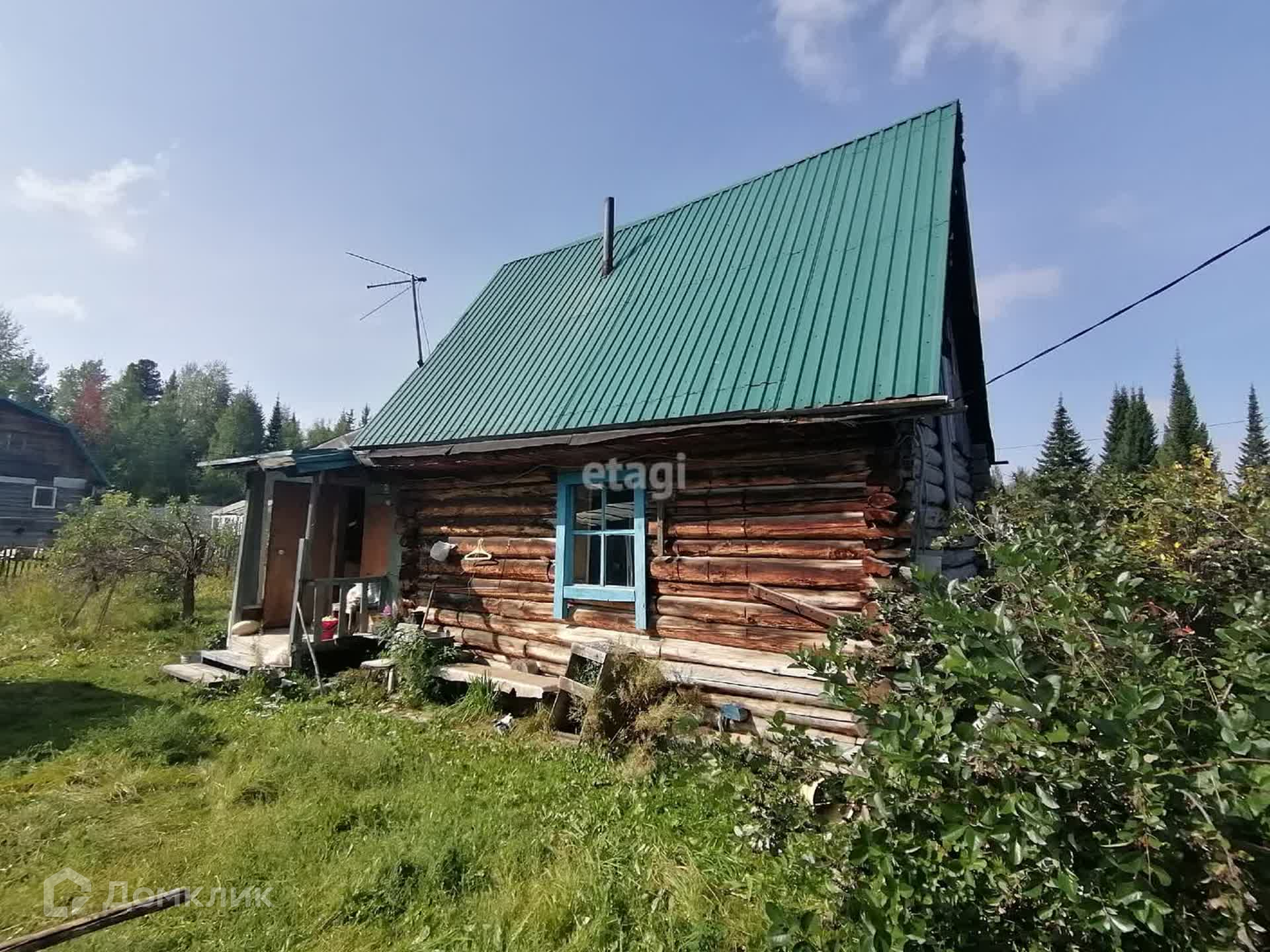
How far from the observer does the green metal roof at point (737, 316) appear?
621 cm

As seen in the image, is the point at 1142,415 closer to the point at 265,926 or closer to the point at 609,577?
the point at 609,577

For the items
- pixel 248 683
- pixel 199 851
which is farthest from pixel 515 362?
pixel 199 851

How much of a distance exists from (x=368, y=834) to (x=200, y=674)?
5.74 meters

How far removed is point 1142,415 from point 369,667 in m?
84.7

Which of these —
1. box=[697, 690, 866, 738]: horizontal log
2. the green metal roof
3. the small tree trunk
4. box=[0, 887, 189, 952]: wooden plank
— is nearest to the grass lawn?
box=[0, 887, 189, 952]: wooden plank

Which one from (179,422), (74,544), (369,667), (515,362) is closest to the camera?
(369,667)

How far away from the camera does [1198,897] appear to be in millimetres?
1938

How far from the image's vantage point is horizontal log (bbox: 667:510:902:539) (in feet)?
18.7

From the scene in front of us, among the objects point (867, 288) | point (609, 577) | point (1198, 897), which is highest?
point (867, 288)

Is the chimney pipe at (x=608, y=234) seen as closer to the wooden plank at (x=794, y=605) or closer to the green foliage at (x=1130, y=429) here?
the wooden plank at (x=794, y=605)

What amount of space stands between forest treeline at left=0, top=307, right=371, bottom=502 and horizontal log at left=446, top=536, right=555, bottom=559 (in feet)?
141

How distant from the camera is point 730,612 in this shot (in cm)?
645

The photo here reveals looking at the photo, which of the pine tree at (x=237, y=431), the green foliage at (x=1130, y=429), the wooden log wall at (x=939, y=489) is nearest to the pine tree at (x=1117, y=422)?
the green foliage at (x=1130, y=429)

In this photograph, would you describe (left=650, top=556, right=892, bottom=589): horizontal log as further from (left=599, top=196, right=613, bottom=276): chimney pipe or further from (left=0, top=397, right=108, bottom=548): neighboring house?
(left=0, top=397, right=108, bottom=548): neighboring house
